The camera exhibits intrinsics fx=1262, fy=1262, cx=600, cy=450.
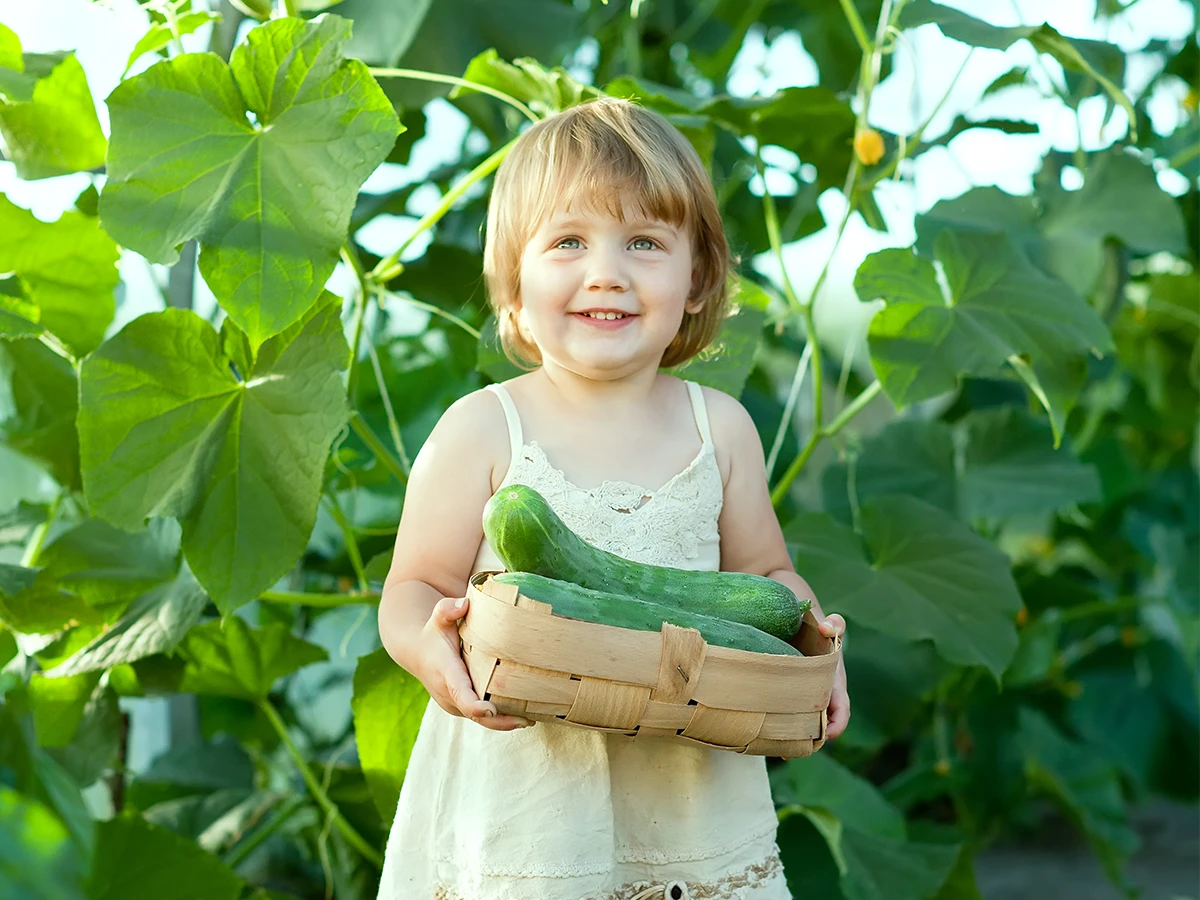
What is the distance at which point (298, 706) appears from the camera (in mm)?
1730

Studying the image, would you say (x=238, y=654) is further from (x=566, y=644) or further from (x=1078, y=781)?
(x=1078, y=781)

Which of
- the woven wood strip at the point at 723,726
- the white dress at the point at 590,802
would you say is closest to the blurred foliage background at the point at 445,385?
the white dress at the point at 590,802

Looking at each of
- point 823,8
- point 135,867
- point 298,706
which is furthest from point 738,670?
point 823,8

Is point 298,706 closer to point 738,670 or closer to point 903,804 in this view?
point 903,804

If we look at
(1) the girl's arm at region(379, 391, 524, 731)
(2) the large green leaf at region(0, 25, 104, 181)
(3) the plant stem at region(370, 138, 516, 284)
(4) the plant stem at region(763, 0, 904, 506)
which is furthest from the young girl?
(2) the large green leaf at region(0, 25, 104, 181)

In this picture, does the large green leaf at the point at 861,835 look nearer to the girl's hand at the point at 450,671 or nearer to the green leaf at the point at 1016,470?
the green leaf at the point at 1016,470

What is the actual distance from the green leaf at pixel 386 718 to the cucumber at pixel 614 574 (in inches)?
14.0

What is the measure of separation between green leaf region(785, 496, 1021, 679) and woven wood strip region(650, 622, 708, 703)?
0.45 meters

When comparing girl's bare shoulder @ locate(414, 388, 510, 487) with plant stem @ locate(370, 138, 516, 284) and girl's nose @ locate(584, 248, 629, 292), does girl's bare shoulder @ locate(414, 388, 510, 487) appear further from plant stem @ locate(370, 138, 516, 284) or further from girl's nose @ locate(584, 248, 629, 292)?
plant stem @ locate(370, 138, 516, 284)

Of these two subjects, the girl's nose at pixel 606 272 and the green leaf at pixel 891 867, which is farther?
the green leaf at pixel 891 867

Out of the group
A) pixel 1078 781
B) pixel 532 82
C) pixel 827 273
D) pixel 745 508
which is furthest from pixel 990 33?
pixel 1078 781

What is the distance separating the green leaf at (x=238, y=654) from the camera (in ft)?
3.90

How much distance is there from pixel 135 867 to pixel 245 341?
0.43 meters

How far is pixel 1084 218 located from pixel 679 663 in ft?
2.96
